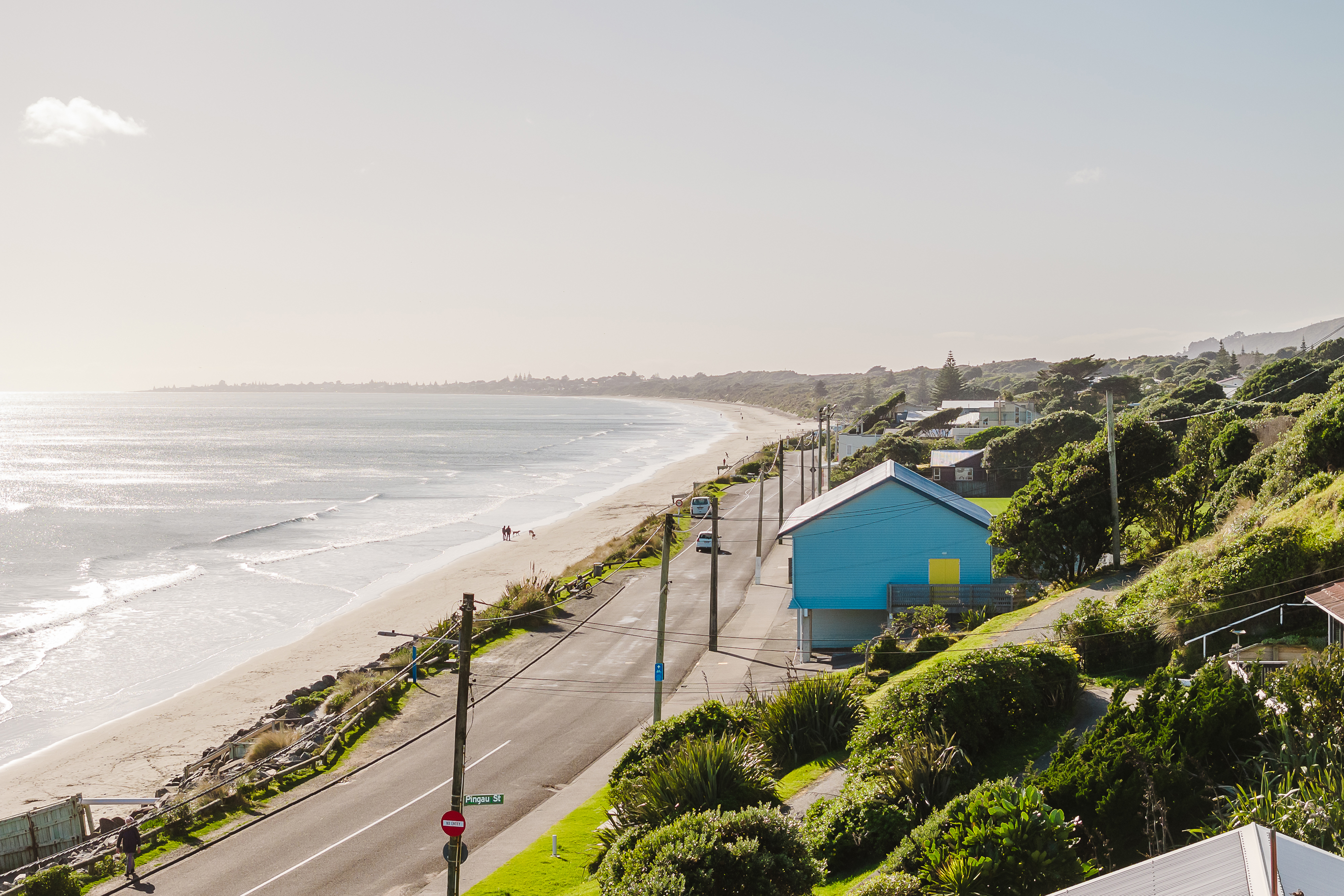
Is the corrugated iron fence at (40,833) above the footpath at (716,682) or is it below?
below

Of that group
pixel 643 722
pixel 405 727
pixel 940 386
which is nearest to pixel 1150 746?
pixel 643 722

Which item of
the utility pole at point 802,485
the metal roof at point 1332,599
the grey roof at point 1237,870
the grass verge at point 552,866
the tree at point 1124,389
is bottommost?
the grass verge at point 552,866

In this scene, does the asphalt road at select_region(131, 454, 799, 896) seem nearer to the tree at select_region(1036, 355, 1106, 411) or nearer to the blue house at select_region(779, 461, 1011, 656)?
the blue house at select_region(779, 461, 1011, 656)

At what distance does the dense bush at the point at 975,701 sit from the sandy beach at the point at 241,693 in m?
21.9

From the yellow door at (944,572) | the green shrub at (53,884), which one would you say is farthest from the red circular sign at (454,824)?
the yellow door at (944,572)

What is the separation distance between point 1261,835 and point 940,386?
191 metres

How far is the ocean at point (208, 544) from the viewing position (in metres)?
38.5

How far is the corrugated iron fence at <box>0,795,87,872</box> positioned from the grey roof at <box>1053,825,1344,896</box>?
82.4 feet

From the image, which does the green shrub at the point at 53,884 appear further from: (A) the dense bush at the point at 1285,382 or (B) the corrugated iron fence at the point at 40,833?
(A) the dense bush at the point at 1285,382

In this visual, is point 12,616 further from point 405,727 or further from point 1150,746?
point 1150,746

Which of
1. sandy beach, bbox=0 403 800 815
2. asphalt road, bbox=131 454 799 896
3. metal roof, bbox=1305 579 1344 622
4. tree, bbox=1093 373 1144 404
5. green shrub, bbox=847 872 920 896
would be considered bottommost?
sandy beach, bbox=0 403 800 815

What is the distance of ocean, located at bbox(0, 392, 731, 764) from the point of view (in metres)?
38.5

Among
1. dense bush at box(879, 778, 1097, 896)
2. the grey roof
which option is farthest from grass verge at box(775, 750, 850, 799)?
the grey roof

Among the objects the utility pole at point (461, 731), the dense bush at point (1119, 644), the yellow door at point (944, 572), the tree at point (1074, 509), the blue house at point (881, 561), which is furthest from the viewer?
the yellow door at point (944, 572)
